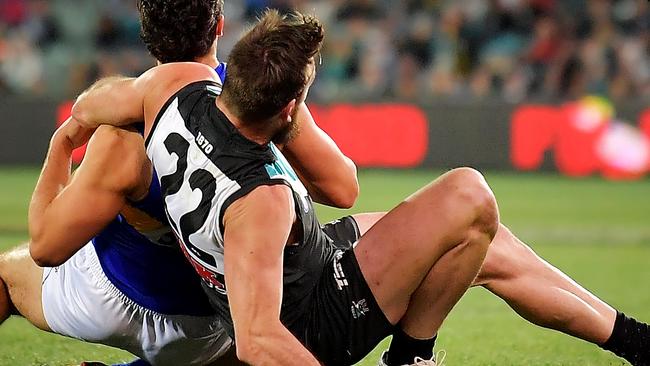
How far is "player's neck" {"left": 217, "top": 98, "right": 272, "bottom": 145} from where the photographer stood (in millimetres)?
3396

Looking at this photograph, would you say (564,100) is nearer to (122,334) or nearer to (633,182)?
(633,182)

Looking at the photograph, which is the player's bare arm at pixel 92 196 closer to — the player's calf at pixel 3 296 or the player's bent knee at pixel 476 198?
the player's calf at pixel 3 296

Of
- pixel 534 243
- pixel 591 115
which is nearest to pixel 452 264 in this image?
pixel 534 243

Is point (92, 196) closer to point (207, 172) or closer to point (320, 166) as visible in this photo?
point (207, 172)

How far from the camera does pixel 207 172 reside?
3.39 m

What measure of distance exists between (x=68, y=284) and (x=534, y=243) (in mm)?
5843

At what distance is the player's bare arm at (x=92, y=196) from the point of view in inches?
143

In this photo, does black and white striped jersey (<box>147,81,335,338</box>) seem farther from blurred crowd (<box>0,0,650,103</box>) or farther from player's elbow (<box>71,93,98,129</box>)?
blurred crowd (<box>0,0,650,103</box>)

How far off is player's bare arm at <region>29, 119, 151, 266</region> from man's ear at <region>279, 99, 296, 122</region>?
56cm

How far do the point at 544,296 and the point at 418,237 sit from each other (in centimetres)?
68

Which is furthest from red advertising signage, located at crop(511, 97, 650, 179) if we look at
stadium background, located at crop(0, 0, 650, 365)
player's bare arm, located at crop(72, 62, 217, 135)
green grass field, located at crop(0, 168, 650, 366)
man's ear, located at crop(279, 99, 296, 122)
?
man's ear, located at crop(279, 99, 296, 122)

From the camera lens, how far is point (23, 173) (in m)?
14.6

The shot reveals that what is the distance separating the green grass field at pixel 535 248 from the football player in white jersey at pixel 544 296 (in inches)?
28.1

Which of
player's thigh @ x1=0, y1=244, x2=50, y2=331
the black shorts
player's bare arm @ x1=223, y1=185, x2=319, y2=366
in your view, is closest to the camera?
player's bare arm @ x1=223, y1=185, x2=319, y2=366
